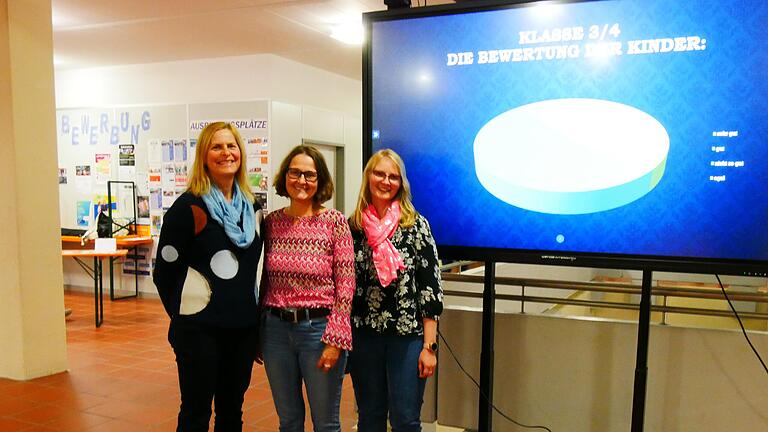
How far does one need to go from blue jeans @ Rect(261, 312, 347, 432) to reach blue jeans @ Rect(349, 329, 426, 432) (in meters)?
0.09

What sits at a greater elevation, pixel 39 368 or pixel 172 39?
pixel 172 39

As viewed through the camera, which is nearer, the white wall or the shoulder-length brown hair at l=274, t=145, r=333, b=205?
the shoulder-length brown hair at l=274, t=145, r=333, b=205

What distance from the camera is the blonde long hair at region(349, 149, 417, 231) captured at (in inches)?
82.2

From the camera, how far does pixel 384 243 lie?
6.65ft

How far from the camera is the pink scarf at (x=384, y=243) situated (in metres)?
2.00

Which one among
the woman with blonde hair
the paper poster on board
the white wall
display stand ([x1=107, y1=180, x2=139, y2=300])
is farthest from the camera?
the paper poster on board

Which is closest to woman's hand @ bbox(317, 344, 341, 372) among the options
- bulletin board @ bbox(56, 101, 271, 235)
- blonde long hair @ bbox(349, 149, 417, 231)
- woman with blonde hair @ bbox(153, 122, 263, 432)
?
woman with blonde hair @ bbox(153, 122, 263, 432)

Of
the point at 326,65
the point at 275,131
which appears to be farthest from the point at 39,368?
the point at 326,65

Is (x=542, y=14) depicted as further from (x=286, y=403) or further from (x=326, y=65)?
(x=326, y=65)

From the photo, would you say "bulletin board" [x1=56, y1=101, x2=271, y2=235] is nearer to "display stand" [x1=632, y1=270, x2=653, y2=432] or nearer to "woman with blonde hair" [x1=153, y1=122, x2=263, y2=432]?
"woman with blonde hair" [x1=153, y1=122, x2=263, y2=432]

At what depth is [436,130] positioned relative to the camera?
2.37m

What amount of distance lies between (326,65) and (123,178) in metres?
2.84

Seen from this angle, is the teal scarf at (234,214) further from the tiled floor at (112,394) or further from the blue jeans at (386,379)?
the tiled floor at (112,394)

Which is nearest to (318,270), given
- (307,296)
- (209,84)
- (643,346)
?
(307,296)
